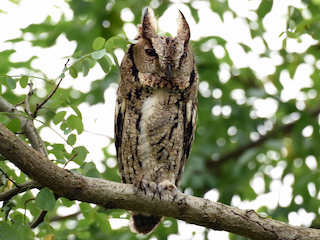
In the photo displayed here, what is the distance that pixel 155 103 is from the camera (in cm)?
295

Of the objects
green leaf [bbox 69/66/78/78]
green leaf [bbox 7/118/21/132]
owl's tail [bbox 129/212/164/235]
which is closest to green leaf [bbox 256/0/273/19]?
green leaf [bbox 69/66/78/78]

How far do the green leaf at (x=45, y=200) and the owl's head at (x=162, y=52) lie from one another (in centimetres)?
129

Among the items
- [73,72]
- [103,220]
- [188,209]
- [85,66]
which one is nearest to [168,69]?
[85,66]

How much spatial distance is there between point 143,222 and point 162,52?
1.41 meters

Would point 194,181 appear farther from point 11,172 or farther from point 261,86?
point 11,172

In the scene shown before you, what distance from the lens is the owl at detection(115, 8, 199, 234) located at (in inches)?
114

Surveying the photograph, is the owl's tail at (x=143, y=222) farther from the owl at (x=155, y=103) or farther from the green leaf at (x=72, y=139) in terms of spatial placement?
the green leaf at (x=72, y=139)

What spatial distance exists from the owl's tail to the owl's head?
117cm

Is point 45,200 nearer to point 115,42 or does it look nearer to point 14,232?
point 14,232

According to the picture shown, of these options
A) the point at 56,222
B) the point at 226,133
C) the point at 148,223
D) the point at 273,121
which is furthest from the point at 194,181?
the point at 56,222

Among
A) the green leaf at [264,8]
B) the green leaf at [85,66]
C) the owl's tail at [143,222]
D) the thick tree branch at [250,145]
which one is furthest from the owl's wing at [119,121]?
the thick tree branch at [250,145]

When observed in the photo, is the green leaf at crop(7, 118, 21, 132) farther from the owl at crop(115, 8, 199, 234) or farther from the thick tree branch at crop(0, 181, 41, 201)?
the owl at crop(115, 8, 199, 234)

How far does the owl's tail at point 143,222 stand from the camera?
10.2 feet

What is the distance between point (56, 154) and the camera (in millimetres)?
2330
